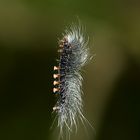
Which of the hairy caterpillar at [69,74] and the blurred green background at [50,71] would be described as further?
the blurred green background at [50,71]

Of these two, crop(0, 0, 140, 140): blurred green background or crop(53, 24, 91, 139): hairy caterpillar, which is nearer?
crop(53, 24, 91, 139): hairy caterpillar

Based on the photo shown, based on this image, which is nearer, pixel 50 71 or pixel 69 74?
pixel 69 74
